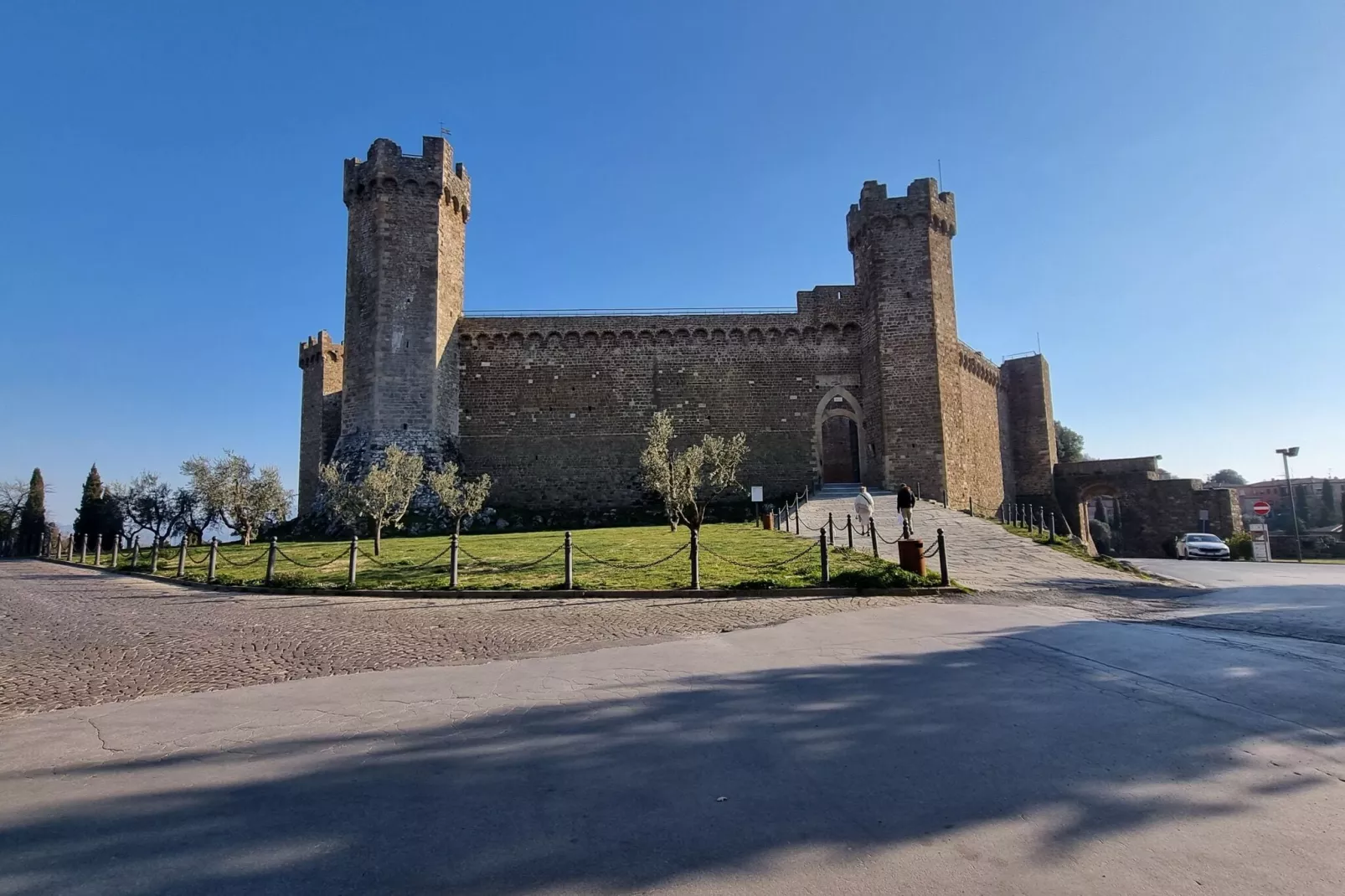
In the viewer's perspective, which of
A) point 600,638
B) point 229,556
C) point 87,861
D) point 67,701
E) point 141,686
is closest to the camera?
point 87,861

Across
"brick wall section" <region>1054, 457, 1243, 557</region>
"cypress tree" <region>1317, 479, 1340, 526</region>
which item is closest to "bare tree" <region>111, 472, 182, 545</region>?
"brick wall section" <region>1054, 457, 1243, 557</region>

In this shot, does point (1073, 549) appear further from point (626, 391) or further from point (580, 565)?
point (626, 391)

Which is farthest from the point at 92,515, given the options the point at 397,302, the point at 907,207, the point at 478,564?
the point at 907,207

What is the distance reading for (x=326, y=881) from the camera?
2.47 metres

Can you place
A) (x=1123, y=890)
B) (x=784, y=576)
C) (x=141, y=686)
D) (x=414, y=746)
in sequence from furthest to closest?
1. (x=784, y=576)
2. (x=141, y=686)
3. (x=414, y=746)
4. (x=1123, y=890)

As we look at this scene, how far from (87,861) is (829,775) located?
2.98m

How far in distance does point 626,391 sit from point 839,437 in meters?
11.4

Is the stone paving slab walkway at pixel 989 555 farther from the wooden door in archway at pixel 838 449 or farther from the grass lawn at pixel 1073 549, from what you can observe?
the wooden door in archway at pixel 838 449

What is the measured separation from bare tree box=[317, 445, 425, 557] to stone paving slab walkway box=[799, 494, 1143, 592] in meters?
11.4

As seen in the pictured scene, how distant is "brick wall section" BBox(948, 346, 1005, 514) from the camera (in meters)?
29.4

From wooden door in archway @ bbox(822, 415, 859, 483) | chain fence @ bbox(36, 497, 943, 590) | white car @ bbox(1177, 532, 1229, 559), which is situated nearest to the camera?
chain fence @ bbox(36, 497, 943, 590)

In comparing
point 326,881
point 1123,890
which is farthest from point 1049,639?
point 326,881

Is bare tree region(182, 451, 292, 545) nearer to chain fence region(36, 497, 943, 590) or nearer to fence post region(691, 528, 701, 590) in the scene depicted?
chain fence region(36, 497, 943, 590)

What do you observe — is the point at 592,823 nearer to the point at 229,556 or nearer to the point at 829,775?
the point at 829,775
